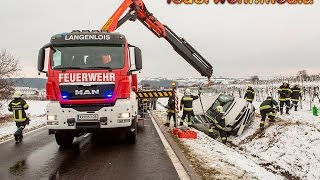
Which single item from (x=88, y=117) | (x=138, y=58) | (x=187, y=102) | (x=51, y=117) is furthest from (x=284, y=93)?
(x=51, y=117)

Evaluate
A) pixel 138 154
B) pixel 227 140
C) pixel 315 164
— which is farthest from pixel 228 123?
pixel 138 154

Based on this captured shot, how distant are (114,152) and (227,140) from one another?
28.7 ft

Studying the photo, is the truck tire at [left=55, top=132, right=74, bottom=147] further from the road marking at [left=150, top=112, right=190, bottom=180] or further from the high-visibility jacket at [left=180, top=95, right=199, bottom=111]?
the high-visibility jacket at [left=180, top=95, right=199, bottom=111]

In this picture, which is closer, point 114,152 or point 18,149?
point 114,152

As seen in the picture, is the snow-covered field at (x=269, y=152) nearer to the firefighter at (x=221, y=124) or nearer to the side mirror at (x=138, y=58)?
the firefighter at (x=221, y=124)

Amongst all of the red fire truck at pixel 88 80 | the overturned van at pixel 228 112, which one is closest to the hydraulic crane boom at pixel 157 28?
the overturned van at pixel 228 112

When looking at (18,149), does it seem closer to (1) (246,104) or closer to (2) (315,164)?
(2) (315,164)

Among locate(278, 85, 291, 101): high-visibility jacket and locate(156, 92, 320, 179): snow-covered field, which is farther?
locate(278, 85, 291, 101): high-visibility jacket

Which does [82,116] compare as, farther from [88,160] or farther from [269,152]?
[269,152]

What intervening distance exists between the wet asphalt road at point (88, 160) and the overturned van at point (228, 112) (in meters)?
6.48

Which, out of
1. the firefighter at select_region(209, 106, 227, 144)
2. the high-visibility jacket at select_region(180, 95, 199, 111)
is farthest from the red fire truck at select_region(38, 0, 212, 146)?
the firefighter at select_region(209, 106, 227, 144)

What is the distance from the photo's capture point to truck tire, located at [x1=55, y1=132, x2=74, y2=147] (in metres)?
9.73

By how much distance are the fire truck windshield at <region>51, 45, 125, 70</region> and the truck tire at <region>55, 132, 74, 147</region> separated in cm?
204

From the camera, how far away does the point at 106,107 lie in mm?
8703
